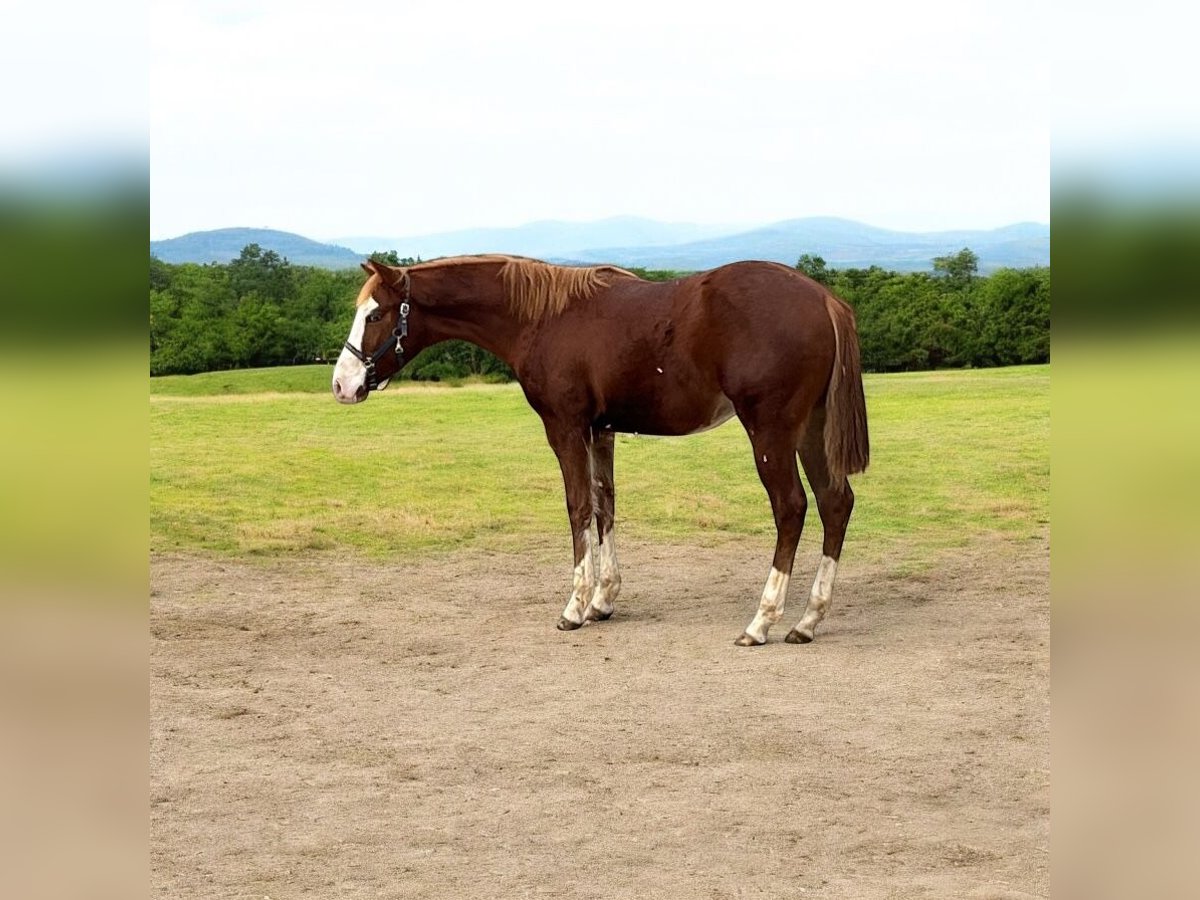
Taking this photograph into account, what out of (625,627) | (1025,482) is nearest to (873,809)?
(625,627)

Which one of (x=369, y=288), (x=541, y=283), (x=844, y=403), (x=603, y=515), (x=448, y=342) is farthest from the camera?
(x=448, y=342)

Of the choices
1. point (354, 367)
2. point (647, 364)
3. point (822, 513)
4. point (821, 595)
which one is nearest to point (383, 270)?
point (354, 367)

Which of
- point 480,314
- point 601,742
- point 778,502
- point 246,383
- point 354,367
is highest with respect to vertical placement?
point 480,314

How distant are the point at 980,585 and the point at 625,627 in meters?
2.67

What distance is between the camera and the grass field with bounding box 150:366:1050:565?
1091cm

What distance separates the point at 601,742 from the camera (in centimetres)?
546

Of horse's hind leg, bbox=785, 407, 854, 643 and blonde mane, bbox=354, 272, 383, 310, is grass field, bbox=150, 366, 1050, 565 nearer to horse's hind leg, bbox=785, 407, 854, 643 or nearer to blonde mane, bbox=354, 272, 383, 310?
horse's hind leg, bbox=785, 407, 854, 643

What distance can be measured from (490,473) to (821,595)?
677 centimetres

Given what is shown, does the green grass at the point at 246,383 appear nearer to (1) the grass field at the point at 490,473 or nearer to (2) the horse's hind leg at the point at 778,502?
(1) the grass field at the point at 490,473

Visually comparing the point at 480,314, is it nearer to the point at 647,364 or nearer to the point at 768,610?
the point at 647,364

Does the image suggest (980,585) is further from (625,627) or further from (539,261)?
(539,261)

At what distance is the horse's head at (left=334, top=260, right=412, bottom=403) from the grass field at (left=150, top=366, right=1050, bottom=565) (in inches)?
119

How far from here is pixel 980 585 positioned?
8.64 m
